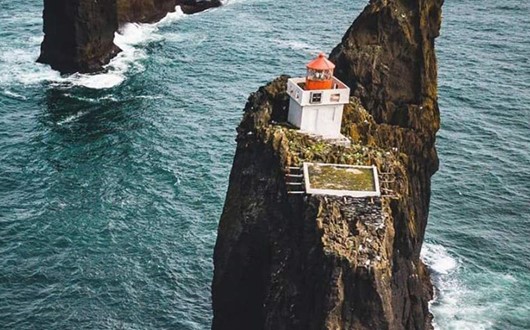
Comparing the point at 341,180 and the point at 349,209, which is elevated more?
the point at 341,180

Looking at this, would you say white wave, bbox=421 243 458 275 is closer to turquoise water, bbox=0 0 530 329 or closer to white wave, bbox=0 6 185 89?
turquoise water, bbox=0 0 530 329

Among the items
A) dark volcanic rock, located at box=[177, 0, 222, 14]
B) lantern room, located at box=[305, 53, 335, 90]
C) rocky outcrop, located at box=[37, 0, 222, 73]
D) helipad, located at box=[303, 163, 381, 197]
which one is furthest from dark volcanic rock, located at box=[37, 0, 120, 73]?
helipad, located at box=[303, 163, 381, 197]

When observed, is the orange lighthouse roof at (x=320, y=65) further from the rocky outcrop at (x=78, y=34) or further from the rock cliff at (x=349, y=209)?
the rocky outcrop at (x=78, y=34)

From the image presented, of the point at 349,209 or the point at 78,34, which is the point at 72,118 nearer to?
the point at 78,34

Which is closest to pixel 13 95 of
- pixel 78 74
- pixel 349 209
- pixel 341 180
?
pixel 78 74

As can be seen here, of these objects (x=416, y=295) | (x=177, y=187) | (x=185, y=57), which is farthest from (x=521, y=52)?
(x=416, y=295)

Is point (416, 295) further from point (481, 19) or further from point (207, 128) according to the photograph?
point (481, 19)
